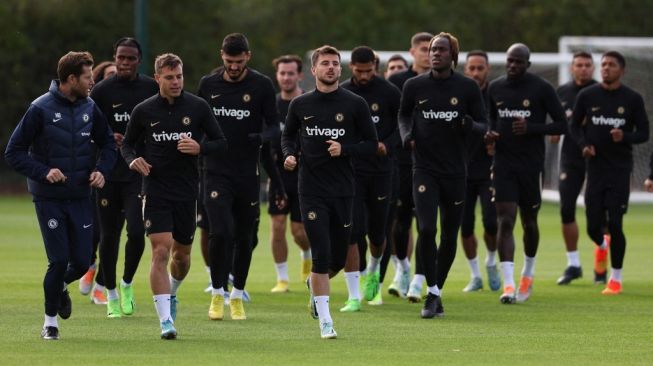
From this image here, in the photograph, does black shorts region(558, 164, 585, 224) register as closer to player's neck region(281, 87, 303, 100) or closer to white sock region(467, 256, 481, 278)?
white sock region(467, 256, 481, 278)

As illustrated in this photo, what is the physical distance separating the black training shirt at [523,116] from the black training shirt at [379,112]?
4.37 feet

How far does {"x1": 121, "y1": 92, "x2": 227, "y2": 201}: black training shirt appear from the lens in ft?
40.1

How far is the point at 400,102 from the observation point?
14250 millimetres

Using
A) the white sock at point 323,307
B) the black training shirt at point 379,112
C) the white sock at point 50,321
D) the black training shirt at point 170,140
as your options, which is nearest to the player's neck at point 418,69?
the black training shirt at point 379,112

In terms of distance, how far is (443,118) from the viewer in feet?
45.1

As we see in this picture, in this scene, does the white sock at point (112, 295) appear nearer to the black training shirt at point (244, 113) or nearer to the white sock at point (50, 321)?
the black training shirt at point (244, 113)

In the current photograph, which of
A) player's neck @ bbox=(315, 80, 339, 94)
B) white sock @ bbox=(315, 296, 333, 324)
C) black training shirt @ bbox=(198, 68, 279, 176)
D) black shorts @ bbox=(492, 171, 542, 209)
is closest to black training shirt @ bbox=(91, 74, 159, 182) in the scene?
black training shirt @ bbox=(198, 68, 279, 176)

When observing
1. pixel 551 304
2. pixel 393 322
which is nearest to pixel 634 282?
pixel 551 304

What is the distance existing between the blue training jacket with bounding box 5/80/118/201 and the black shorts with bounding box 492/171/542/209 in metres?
4.82

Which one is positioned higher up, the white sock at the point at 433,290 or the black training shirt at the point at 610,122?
the black training shirt at the point at 610,122

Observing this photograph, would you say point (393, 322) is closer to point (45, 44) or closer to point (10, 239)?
point (10, 239)

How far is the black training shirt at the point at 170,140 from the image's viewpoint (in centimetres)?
1223

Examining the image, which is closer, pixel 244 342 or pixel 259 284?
pixel 244 342

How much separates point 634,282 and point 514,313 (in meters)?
4.15
